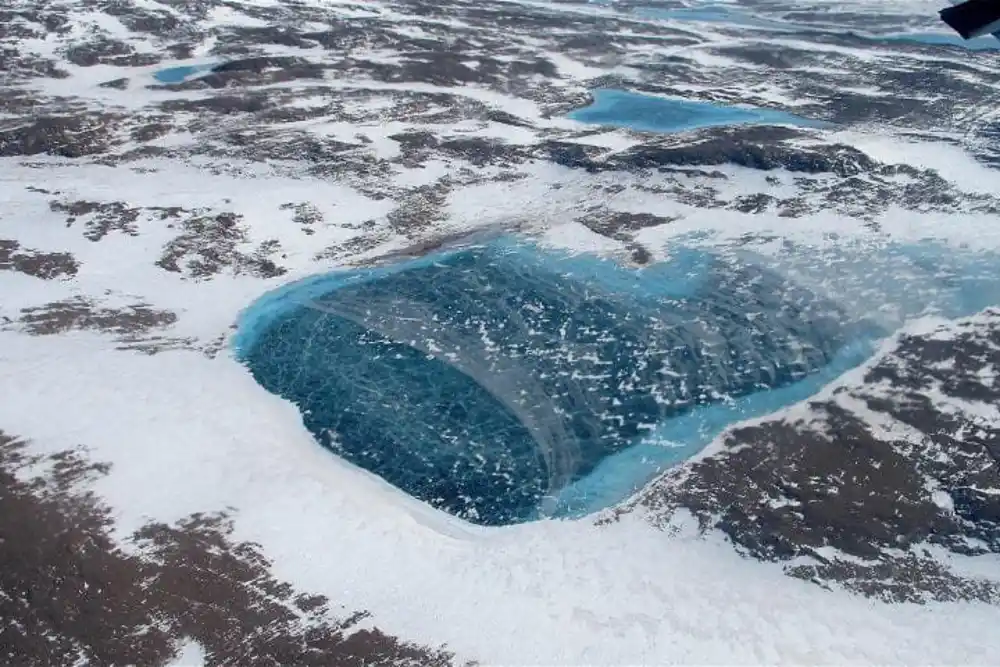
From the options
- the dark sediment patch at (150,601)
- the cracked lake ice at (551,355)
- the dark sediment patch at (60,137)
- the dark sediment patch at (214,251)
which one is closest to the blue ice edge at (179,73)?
the dark sediment patch at (60,137)

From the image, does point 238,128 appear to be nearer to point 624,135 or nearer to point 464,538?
point 624,135

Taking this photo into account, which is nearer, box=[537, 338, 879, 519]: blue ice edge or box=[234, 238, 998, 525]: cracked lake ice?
box=[537, 338, 879, 519]: blue ice edge

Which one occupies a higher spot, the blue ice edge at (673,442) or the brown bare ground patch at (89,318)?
the blue ice edge at (673,442)

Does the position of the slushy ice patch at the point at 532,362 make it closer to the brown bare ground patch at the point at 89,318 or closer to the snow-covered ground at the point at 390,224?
the snow-covered ground at the point at 390,224

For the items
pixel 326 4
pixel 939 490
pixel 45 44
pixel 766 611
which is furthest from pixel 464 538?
pixel 326 4

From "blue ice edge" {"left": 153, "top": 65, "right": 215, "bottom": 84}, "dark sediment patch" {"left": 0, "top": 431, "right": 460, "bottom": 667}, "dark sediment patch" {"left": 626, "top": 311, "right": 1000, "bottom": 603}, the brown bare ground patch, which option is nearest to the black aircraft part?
"dark sediment patch" {"left": 0, "top": 431, "right": 460, "bottom": 667}

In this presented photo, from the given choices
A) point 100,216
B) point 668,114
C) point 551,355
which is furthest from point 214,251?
point 668,114

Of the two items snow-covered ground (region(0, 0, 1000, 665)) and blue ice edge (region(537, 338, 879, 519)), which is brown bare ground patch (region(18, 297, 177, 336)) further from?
blue ice edge (region(537, 338, 879, 519))

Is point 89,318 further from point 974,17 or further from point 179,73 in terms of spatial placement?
point 179,73
